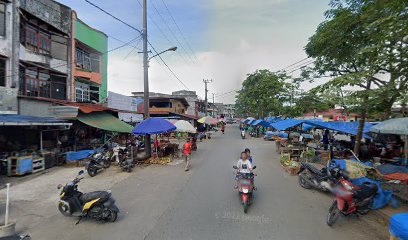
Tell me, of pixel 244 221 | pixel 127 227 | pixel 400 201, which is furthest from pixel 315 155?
pixel 127 227

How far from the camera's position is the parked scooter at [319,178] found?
6864mm

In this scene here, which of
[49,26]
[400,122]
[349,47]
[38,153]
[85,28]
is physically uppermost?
[85,28]

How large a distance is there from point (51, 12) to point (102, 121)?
26.8 feet

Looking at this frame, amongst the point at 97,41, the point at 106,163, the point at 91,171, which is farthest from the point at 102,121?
the point at 97,41

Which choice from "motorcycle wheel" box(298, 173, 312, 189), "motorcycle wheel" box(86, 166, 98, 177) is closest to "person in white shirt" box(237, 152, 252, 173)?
"motorcycle wheel" box(298, 173, 312, 189)

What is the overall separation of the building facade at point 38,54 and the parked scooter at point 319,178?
46.1 feet

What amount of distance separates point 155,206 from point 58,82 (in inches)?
553

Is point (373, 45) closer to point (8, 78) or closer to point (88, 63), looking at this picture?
point (8, 78)

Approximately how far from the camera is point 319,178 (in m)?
7.59

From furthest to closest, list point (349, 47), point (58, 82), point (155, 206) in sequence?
point (58, 82) → point (349, 47) → point (155, 206)

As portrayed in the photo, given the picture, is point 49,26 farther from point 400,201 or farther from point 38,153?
point 400,201

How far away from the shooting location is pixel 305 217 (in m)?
5.80

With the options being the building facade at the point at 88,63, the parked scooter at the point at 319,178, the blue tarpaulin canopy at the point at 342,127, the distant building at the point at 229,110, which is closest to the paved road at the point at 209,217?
the parked scooter at the point at 319,178

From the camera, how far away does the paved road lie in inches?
192
